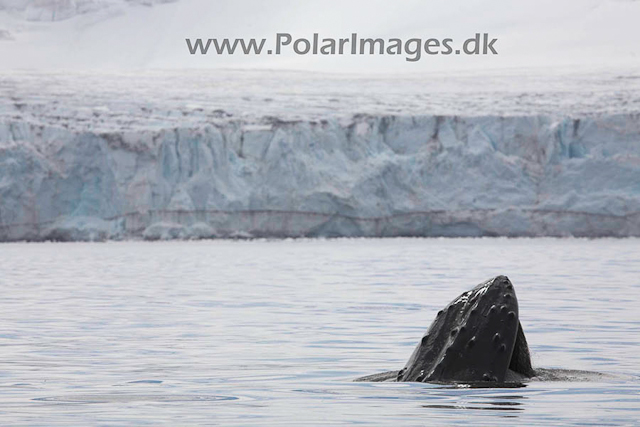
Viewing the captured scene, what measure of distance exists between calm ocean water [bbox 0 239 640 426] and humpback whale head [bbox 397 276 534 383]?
0.62 feet

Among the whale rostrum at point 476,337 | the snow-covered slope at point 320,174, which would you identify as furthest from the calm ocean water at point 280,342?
the snow-covered slope at point 320,174

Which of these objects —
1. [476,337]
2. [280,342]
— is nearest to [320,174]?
[280,342]

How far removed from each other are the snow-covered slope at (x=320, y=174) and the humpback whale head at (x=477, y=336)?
28.5 metres

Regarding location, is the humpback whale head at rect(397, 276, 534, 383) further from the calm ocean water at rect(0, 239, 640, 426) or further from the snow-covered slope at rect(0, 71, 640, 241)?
the snow-covered slope at rect(0, 71, 640, 241)

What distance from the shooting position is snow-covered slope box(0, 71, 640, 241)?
3353 centimetres

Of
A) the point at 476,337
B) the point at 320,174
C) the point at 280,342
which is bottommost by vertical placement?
the point at 280,342

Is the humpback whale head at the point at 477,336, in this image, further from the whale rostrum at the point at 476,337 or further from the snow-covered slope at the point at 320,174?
the snow-covered slope at the point at 320,174

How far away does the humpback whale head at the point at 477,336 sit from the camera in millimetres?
5078

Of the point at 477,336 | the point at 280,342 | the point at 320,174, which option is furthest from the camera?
the point at 320,174

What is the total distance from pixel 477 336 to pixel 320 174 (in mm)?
29037

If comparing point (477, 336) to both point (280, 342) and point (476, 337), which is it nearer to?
point (476, 337)

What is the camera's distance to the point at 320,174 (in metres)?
34.1

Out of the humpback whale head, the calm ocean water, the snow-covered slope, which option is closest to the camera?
the humpback whale head

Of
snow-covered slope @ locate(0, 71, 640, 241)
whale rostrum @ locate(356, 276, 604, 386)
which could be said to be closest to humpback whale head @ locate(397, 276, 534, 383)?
whale rostrum @ locate(356, 276, 604, 386)
